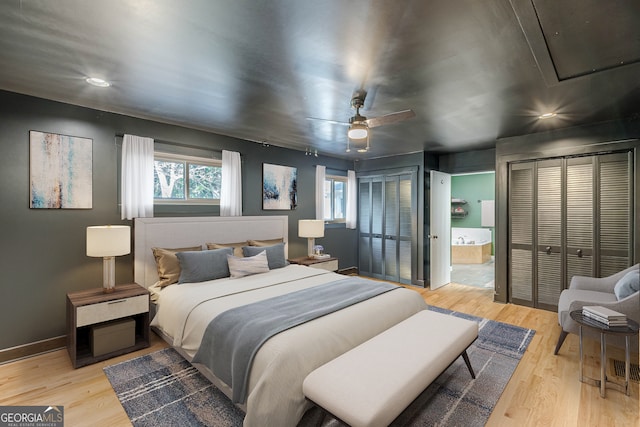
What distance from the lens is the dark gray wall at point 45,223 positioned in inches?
109

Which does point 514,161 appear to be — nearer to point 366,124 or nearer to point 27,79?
point 366,124

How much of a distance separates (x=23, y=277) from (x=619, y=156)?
269 inches

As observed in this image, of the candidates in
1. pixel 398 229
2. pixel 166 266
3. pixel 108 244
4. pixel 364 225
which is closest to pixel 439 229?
pixel 398 229

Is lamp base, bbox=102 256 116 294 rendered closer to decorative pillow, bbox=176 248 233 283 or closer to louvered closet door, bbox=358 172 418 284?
decorative pillow, bbox=176 248 233 283

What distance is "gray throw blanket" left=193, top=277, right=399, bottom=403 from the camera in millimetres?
1920

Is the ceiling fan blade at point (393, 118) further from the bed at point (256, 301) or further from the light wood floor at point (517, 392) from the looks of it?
the light wood floor at point (517, 392)

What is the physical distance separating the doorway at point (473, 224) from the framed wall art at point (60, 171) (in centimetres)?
714

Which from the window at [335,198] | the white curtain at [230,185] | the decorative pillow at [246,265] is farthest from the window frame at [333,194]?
the decorative pillow at [246,265]

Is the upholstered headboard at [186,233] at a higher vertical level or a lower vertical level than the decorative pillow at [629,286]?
higher

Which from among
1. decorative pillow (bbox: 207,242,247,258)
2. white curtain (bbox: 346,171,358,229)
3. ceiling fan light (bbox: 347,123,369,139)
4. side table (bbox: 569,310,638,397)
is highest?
ceiling fan light (bbox: 347,123,369,139)

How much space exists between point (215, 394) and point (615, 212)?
4945 millimetres

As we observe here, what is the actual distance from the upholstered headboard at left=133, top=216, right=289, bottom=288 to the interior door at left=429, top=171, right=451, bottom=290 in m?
2.88

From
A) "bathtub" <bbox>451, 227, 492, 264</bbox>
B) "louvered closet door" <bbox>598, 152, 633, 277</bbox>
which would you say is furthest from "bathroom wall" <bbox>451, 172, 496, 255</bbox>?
"louvered closet door" <bbox>598, 152, 633, 277</bbox>

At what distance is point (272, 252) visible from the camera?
4109 mm
